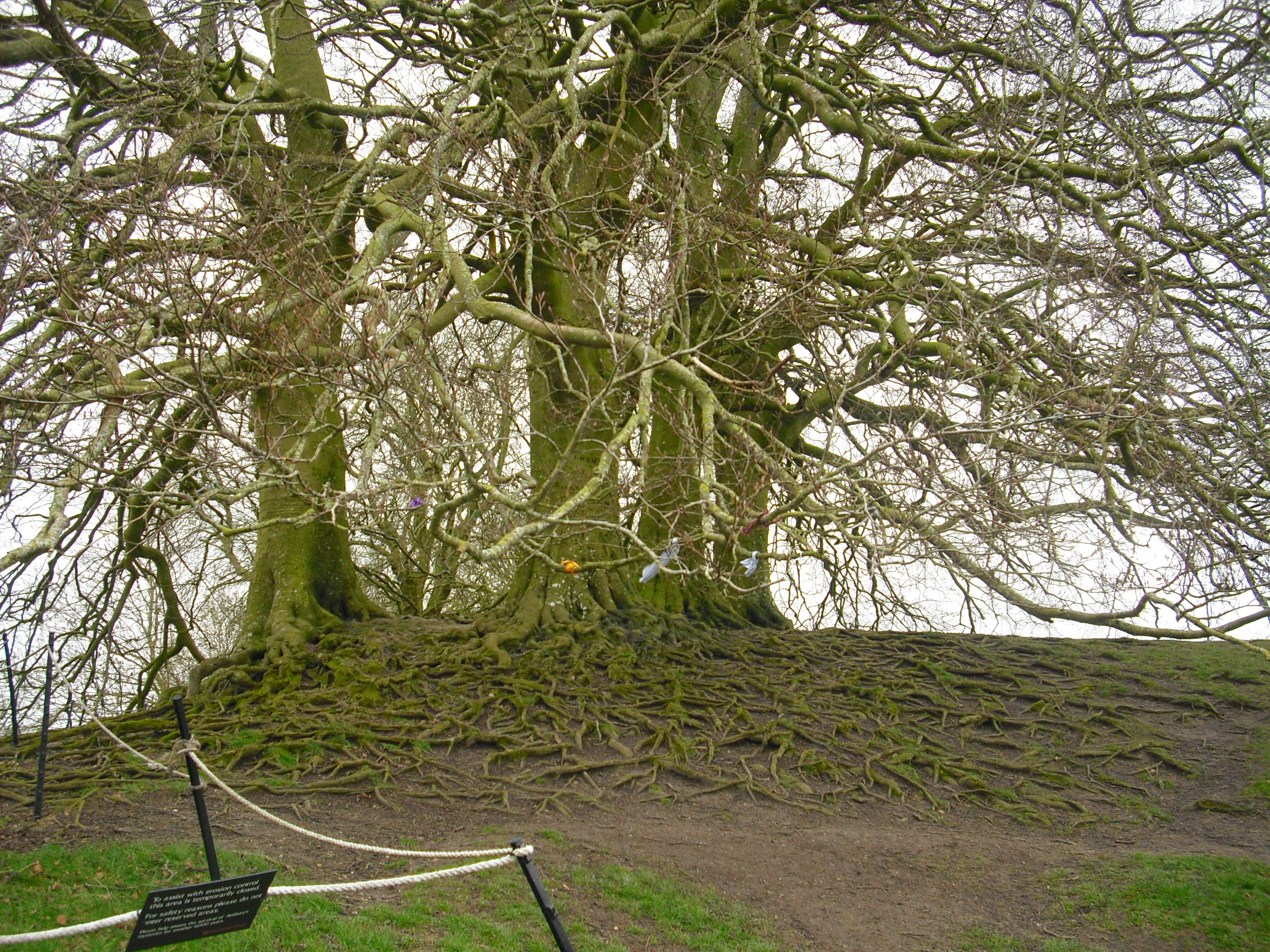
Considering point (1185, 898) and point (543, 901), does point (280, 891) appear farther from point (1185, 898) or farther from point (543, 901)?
point (1185, 898)

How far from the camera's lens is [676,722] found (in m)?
7.85

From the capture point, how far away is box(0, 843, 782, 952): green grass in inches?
185

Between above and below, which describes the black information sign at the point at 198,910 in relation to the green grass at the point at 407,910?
above

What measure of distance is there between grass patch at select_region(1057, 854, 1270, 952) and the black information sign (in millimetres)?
4582

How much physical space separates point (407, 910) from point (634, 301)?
6530 millimetres

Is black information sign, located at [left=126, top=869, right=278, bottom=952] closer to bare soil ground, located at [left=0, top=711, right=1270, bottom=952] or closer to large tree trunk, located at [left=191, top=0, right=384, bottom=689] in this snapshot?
bare soil ground, located at [left=0, top=711, right=1270, bottom=952]

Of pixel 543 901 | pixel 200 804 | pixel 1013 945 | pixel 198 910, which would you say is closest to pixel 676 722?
pixel 1013 945

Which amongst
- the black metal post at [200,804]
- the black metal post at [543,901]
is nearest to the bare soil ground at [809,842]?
the black metal post at [200,804]

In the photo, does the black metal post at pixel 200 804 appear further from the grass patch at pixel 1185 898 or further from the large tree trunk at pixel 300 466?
the grass patch at pixel 1185 898

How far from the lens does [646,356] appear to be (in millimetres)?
6438

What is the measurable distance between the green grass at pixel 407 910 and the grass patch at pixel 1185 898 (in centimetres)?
204

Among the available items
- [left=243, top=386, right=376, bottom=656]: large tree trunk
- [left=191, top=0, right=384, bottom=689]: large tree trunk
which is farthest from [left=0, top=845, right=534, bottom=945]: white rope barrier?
[left=243, top=386, right=376, bottom=656]: large tree trunk

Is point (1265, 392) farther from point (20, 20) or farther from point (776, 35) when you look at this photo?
point (20, 20)

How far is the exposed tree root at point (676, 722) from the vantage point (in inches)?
279
